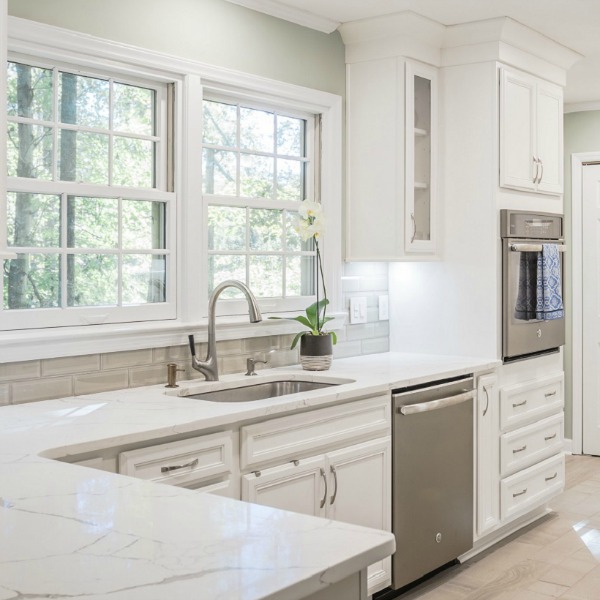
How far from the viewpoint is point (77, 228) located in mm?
3018

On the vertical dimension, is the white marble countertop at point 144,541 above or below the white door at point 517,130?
below

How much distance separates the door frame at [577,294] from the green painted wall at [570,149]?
0.07 ft

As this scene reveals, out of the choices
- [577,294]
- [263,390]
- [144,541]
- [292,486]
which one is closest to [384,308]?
[263,390]

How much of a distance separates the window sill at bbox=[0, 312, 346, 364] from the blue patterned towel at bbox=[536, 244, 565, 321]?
4.48 feet

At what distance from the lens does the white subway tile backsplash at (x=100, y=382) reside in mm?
2924

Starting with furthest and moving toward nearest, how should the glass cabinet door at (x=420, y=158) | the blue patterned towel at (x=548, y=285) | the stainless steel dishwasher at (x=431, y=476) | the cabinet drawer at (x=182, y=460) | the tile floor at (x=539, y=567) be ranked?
the blue patterned towel at (x=548, y=285)
the glass cabinet door at (x=420, y=158)
the tile floor at (x=539, y=567)
the stainless steel dishwasher at (x=431, y=476)
the cabinet drawer at (x=182, y=460)

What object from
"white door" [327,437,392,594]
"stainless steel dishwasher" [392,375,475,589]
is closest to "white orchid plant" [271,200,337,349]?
"stainless steel dishwasher" [392,375,475,589]

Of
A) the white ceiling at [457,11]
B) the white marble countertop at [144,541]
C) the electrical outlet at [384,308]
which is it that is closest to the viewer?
the white marble countertop at [144,541]

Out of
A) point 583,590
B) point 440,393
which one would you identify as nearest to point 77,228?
point 440,393

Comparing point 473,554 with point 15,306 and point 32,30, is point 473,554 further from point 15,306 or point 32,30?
point 32,30

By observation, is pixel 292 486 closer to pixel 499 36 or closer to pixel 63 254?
pixel 63 254

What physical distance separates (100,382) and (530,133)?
251 centimetres

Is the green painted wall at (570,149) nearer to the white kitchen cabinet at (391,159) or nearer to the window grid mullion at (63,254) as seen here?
the white kitchen cabinet at (391,159)

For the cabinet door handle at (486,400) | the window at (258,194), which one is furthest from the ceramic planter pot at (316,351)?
the cabinet door handle at (486,400)
